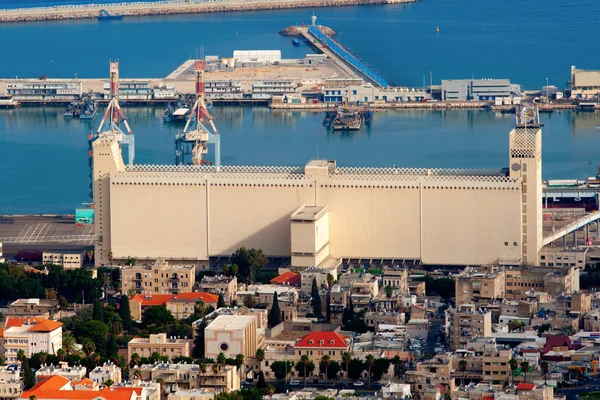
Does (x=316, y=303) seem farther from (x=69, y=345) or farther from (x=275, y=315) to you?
(x=69, y=345)

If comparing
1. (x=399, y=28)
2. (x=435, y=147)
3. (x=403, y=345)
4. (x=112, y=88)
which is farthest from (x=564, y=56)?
(x=403, y=345)

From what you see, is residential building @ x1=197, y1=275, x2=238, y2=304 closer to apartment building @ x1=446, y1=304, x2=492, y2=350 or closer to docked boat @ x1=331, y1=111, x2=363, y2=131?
apartment building @ x1=446, y1=304, x2=492, y2=350

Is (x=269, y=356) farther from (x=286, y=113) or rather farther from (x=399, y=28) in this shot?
(x=399, y=28)

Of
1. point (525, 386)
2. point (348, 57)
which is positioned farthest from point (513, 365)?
point (348, 57)

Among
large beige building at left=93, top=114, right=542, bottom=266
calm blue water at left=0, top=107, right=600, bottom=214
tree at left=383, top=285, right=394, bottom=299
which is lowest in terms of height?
tree at left=383, top=285, right=394, bottom=299

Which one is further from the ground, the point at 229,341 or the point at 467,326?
the point at 467,326

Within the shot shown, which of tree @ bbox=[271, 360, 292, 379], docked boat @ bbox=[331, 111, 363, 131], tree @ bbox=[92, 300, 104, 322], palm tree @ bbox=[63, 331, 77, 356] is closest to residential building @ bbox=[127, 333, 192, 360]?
palm tree @ bbox=[63, 331, 77, 356]
